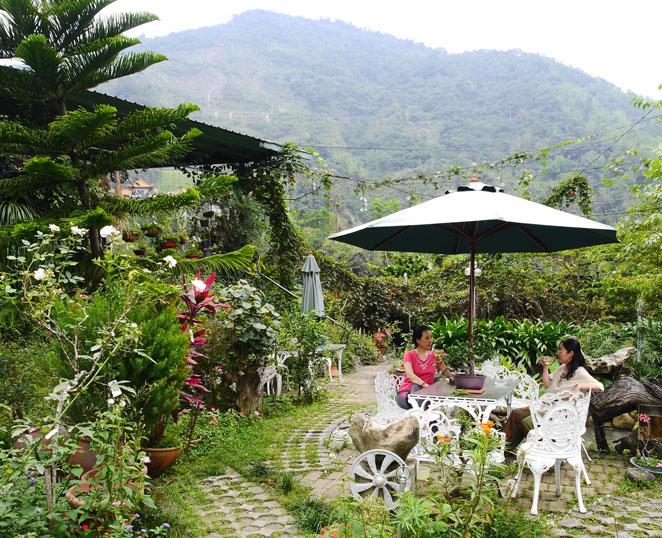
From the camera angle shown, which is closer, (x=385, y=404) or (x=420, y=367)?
(x=385, y=404)

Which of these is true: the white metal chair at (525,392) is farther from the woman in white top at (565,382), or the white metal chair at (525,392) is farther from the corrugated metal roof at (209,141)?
the corrugated metal roof at (209,141)

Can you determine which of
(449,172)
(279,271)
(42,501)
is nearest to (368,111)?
(449,172)

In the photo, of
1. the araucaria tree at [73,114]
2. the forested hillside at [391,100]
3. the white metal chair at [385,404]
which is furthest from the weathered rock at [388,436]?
the forested hillside at [391,100]

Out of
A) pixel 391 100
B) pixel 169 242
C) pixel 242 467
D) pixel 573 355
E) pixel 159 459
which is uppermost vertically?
pixel 391 100

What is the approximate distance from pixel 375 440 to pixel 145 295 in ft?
6.13

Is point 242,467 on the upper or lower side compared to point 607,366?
lower

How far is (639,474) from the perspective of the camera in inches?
146

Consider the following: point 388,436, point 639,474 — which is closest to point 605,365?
point 639,474

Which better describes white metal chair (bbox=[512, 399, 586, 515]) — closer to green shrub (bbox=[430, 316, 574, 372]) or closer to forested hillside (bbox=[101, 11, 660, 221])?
green shrub (bbox=[430, 316, 574, 372])

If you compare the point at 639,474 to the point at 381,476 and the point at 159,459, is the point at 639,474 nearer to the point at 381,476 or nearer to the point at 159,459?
the point at 381,476

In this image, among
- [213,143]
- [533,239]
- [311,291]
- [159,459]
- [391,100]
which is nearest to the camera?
[159,459]

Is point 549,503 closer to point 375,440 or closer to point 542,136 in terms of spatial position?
point 375,440

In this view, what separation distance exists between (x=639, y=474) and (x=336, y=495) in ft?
7.40

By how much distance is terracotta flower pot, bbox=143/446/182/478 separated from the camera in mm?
3480
